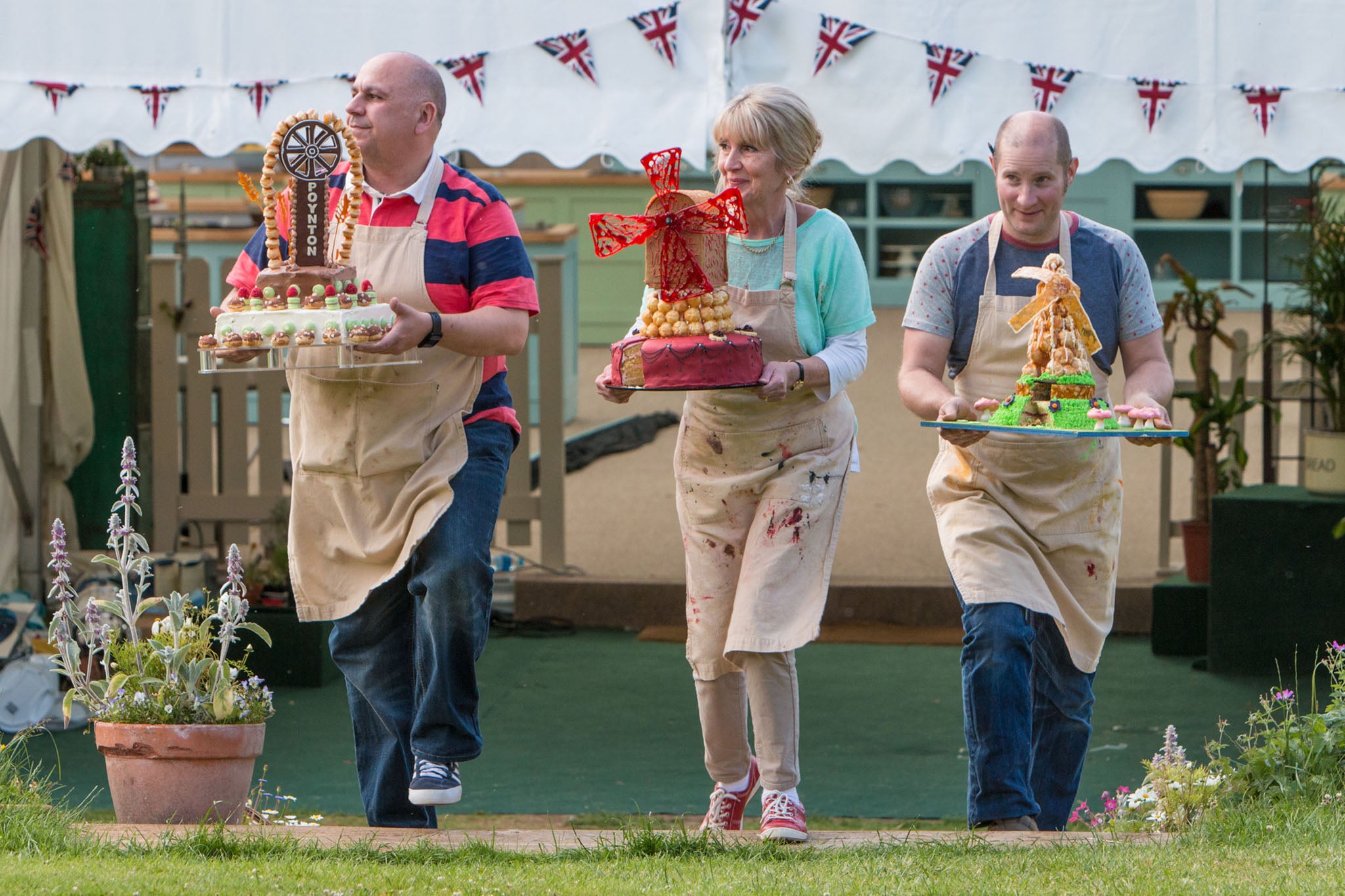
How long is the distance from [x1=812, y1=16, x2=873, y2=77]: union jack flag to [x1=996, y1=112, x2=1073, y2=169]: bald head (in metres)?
0.96

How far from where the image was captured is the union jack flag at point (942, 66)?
4.62m

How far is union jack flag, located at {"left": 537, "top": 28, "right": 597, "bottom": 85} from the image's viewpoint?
183 inches

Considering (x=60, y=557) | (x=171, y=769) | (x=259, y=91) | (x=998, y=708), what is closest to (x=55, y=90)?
(x=259, y=91)

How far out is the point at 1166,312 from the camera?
25.3 ft

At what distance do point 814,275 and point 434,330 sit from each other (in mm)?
849

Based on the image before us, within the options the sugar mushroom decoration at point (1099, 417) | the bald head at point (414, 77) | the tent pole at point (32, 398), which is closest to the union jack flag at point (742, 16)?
the bald head at point (414, 77)

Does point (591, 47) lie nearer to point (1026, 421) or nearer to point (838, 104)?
point (838, 104)

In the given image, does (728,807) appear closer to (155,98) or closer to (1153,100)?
(1153,100)

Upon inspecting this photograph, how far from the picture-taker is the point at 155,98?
477 centimetres

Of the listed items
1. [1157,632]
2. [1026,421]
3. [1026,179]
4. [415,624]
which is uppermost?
[1026,179]

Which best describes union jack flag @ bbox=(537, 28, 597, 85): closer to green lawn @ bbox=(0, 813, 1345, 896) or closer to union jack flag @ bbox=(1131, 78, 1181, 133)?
union jack flag @ bbox=(1131, 78, 1181, 133)

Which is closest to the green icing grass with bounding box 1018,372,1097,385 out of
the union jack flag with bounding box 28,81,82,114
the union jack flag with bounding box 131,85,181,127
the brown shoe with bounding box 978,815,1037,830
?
the brown shoe with bounding box 978,815,1037,830

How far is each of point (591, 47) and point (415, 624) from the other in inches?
70.2

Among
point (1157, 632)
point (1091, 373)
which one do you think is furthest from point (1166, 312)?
point (1091, 373)
